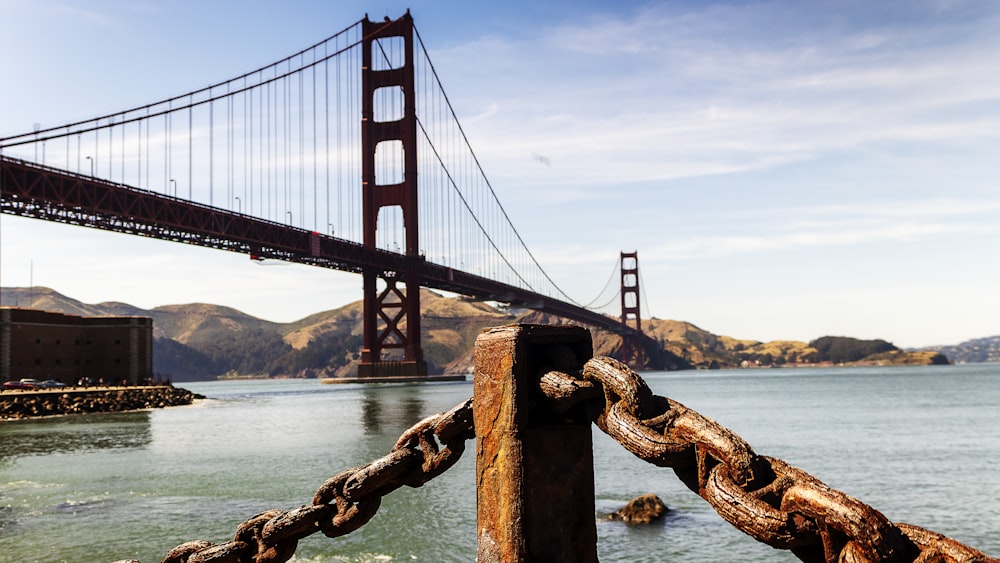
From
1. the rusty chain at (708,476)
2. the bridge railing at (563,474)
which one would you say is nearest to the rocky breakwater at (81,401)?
the bridge railing at (563,474)

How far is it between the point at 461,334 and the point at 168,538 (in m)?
168

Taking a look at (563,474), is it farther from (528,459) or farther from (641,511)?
(641,511)

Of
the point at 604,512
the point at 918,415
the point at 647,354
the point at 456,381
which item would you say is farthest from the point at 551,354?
the point at 647,354

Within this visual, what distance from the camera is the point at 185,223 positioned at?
41125mm

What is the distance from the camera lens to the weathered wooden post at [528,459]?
1790 millimetres

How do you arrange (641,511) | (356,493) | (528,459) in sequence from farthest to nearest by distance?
1. (641,511)
2. (356,493)
3. (528,459)

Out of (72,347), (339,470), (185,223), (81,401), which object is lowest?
(339,470)

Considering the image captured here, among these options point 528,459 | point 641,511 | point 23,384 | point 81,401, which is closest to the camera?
point 528,459

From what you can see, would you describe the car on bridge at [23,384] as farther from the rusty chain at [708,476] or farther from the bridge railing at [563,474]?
the rusty chain at [708,476]

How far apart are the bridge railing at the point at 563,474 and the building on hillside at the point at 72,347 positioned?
43.8 metres

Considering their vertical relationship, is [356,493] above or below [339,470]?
above

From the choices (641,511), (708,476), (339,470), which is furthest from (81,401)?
(708,476)

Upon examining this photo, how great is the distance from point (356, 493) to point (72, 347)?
159ft

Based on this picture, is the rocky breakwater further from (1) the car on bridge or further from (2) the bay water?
(1) the car on bridge
